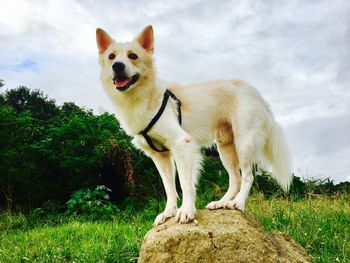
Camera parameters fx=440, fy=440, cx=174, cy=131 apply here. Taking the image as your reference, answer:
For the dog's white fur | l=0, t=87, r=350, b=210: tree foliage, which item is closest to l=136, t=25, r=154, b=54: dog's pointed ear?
the dog's white fur

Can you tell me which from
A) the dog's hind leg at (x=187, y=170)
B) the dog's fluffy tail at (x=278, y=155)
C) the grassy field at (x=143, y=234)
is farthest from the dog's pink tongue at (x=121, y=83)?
the grassy field at (x=143, y=234)

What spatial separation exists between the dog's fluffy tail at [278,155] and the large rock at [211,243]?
52.6 inches

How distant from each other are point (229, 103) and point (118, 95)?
1321mm

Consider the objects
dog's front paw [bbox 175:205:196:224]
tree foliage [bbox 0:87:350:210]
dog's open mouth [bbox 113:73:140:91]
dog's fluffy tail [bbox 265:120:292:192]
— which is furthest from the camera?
tree foliage [bbox 0:87:350:210]

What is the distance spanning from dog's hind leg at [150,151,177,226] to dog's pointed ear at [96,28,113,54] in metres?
1.29

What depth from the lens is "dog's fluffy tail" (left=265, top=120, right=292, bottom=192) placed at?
5.46m

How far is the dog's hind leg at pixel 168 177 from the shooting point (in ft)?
15.5

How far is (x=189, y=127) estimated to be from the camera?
497 cm

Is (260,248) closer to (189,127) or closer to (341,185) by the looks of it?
(189,127)

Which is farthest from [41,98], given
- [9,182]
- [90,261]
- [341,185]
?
[90,261]

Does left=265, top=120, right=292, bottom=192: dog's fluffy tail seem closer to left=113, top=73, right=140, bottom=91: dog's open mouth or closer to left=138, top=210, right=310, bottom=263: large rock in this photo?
left=138, top=210, right=310, bottom=263: large rock

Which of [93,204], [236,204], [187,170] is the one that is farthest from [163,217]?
[93,204]

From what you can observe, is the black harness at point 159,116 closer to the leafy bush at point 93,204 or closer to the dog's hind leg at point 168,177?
the dog's hind leg at point 168,177

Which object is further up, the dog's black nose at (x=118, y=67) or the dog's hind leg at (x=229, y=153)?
the dog's black nose at (x=118, y=67)
